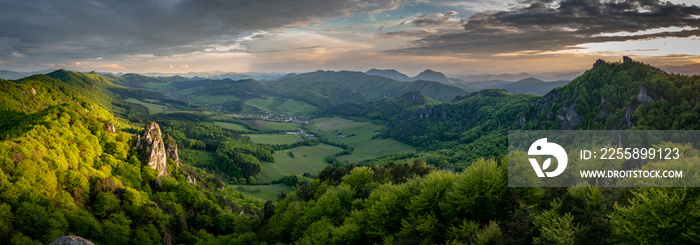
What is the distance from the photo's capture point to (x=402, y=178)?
61.8 meters

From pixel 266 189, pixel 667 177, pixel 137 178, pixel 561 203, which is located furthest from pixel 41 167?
pixel 266 189

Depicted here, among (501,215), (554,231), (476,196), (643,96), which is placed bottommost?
(501,215)

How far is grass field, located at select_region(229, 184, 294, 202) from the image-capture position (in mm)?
137750

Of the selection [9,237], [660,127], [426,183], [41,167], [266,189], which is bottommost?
[266,189]

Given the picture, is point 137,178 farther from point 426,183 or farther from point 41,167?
point 426,183

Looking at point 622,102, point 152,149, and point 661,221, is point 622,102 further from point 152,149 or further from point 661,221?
point 152,149

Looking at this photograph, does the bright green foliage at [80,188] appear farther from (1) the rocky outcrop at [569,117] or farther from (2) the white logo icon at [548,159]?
(1) the rocky outcrop at [569,117]

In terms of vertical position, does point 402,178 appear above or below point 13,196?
below

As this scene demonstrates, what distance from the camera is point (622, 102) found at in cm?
13875

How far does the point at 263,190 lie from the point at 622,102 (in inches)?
6763

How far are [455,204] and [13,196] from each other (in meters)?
60.8

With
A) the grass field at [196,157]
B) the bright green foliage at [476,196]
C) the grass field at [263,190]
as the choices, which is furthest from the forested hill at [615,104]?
the grass field at [196,157]

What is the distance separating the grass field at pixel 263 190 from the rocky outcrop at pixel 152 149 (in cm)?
5504

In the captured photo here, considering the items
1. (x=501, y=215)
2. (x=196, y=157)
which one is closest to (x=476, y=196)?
(x=501, y=215)
